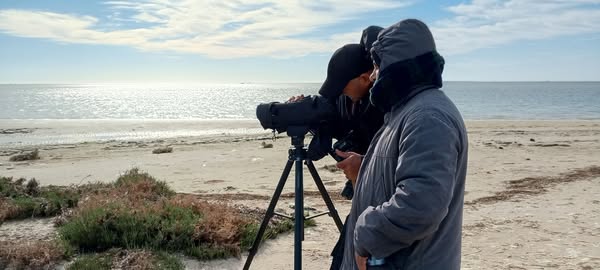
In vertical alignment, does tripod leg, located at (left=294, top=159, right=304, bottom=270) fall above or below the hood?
below

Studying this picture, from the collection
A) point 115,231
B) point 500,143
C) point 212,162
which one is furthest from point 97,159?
point 500,143

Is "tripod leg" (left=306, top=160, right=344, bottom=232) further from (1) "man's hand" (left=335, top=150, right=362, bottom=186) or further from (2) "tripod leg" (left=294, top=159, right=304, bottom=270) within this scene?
(1) "man's hand" (left=335, top=150, right=362, bottom=186)

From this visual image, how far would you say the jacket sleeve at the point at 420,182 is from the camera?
1626mm

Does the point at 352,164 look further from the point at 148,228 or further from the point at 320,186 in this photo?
the point at 148,228

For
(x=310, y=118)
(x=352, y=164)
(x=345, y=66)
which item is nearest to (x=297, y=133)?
(x=310, y=118)

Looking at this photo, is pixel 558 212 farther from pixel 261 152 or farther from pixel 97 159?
pixel 97 159

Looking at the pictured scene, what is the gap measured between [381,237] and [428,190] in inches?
9.6

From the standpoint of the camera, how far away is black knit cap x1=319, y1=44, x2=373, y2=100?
2.41m

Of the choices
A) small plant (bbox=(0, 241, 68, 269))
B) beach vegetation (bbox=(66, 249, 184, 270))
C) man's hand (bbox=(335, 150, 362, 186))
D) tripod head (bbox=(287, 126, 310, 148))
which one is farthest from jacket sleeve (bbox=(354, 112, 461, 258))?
small plant (bbox=(0, 241, 68, 269))

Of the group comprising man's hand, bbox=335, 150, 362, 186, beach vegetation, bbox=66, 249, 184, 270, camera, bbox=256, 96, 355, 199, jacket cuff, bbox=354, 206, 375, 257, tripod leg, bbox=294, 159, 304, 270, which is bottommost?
beach vegetation, bbox=66, 249, 184, 270

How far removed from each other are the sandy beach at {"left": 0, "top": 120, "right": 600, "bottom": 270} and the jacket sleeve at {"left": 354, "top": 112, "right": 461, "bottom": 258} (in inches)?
118

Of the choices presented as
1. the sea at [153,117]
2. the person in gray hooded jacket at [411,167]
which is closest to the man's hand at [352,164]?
the person in gray hooded jacket at [411,167]

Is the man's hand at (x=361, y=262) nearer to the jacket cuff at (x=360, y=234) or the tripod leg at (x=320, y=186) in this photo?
the jacket cuff at (x=360, y=234)

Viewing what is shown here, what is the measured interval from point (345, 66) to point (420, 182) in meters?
0.93
